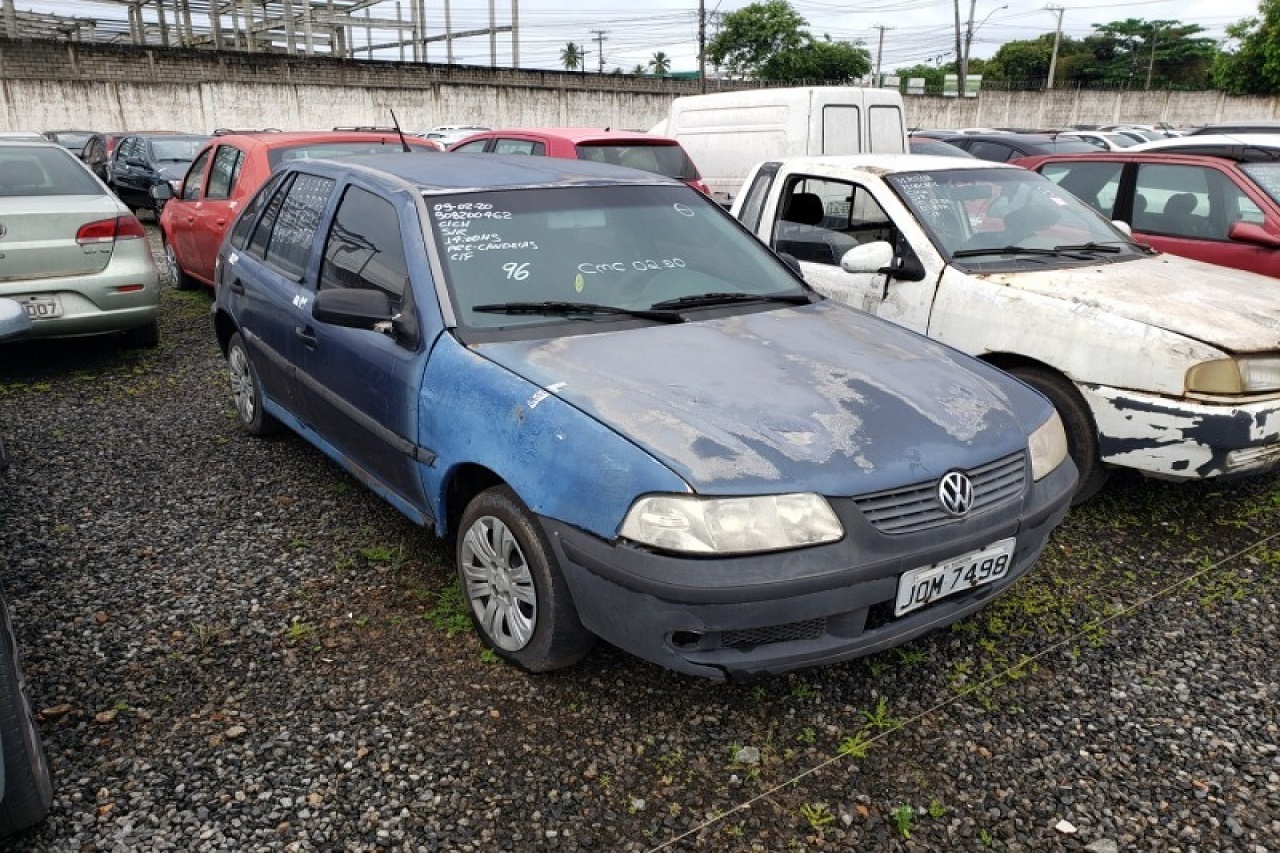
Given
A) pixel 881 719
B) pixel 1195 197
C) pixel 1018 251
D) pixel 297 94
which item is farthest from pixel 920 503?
pixel 297 94

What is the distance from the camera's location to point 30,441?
5062 millimetres

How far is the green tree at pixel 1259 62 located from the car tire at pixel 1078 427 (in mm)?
48511

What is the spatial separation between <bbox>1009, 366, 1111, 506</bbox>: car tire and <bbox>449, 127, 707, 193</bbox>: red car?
16.7 ft

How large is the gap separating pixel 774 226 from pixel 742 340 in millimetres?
2464

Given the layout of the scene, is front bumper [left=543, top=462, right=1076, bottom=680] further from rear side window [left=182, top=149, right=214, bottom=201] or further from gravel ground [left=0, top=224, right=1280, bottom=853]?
rear side window [left=182, top=149, right=214, bottom=201]

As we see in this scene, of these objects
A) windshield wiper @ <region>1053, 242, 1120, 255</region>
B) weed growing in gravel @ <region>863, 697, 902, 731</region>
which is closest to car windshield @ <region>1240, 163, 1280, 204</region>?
windshield wiper @ <region>1053, 242, 1120, 255</region>

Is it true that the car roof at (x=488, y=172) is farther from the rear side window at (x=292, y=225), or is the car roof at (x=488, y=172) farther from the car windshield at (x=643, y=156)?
the car windshield at (x=643, y=156)

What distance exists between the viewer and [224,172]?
7.94m

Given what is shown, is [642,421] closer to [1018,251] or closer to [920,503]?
[920,503]

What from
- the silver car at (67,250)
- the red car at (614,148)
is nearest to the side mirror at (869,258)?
the red car at (614,148)

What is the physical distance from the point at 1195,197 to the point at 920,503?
485 cm

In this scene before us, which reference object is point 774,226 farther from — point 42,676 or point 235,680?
point 42,676

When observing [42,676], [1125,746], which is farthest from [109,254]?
[1125,746]

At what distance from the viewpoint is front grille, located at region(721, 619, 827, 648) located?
2.50 metres
